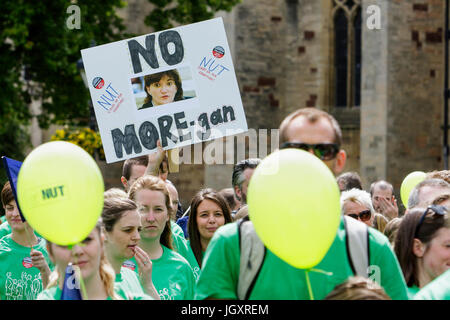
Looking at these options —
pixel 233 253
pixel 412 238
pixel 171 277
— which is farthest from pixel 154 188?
pixel 233 253

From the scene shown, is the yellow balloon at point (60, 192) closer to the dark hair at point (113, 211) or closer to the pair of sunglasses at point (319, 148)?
the pair of sunglasses at point (319, 148)

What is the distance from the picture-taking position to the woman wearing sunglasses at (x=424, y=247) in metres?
3.96

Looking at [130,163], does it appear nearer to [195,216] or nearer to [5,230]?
[195,216]

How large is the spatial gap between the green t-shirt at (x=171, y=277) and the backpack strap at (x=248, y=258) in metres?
1.64

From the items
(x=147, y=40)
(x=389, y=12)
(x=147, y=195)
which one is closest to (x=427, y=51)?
(x=389, y=12)

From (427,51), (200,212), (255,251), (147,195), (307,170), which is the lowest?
(427,51)

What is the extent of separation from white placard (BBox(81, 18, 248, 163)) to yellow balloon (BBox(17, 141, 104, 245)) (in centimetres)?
266

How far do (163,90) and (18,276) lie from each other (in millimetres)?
1756

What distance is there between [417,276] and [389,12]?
14.5m

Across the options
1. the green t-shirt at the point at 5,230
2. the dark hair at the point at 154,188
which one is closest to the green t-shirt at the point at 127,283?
the dark hair at the point at 154,188

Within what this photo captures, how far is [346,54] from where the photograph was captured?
67.1ft

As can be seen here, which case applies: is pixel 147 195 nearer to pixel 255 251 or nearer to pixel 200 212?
pixel 200 212

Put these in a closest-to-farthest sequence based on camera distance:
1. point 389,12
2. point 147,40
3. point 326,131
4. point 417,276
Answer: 1. point 326,131
2. point 417,276
3. point 147,40
4. point 389,12

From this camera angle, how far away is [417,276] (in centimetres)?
402
